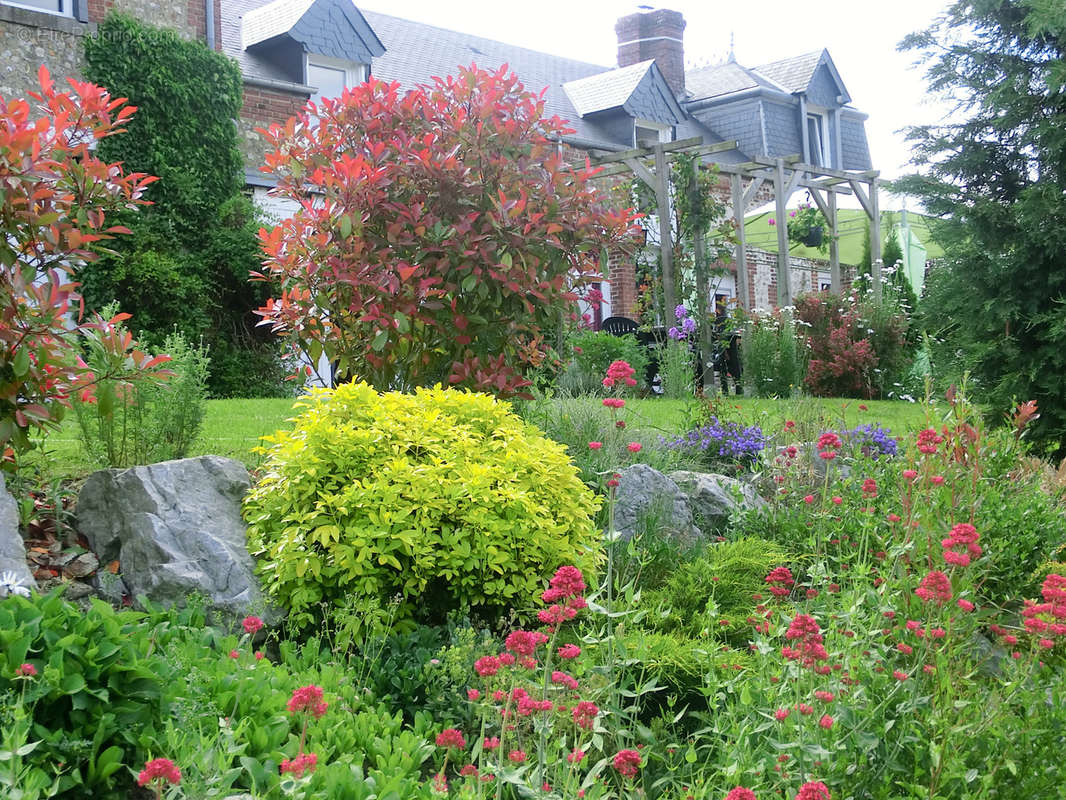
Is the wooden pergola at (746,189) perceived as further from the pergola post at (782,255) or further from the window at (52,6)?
the window at (52,6)

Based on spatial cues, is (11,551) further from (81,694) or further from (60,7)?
(60,7)

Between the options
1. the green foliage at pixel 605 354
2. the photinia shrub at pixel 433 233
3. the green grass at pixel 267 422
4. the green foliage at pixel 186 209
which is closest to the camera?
the photinia shrub at pixel 433 233

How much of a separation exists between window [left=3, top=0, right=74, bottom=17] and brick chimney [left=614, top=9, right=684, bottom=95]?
14.2 meters

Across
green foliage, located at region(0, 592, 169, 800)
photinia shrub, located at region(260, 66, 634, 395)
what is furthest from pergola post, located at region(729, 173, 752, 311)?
green foliage, located at region(0, 592, 169, 800)

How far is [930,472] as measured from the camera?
11.4 feet

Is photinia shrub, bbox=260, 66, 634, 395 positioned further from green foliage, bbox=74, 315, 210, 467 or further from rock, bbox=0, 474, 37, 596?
rock, bbox=0, 474, 37, 596

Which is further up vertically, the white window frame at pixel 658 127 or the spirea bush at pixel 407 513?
the white window frame at pixel 658 127

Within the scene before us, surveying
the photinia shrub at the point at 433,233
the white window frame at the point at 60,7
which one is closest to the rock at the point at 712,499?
the photinia shrub at the point at 433,233

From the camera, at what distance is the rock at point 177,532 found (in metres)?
3.76

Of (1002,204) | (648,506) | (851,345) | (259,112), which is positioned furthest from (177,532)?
(259,112)

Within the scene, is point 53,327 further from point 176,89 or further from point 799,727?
point 176,89

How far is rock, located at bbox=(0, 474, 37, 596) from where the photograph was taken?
3.34 m

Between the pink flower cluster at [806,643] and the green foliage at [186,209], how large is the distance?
10349mm

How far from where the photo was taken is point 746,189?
647 inches
